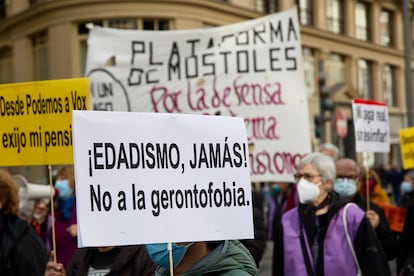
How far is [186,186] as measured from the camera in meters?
2.90

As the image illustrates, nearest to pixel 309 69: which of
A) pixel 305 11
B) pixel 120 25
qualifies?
pixel 305 11

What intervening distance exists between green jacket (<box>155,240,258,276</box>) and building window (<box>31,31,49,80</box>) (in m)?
25.1

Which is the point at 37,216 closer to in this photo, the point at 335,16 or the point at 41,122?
the point at 41,122

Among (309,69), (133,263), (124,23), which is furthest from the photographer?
(309,69)

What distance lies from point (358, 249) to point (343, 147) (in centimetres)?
3231

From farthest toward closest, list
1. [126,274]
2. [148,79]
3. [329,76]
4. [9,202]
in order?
[329,76] < [148,79] < [9,202] < [126,274]

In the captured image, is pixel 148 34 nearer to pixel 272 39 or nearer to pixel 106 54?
pixel 106 54

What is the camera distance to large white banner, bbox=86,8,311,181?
7.45 m

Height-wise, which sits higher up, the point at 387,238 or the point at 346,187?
the point at 346,187

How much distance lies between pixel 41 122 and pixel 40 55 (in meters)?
23.8

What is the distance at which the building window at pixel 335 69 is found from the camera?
34.8 meters

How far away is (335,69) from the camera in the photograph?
35438 mm

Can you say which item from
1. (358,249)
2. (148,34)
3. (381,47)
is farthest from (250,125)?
(381,47)

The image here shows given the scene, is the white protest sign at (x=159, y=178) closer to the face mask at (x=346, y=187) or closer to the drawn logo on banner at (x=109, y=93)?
A: the face mask at (x=346, y=187)
